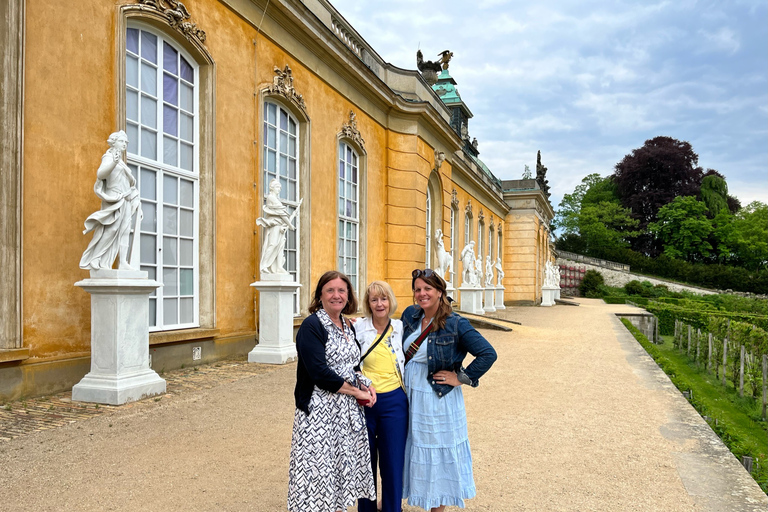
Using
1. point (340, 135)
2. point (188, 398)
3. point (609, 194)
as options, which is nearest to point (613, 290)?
point (609, 194)

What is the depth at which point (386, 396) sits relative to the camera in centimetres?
296

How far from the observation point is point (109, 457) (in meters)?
4.30

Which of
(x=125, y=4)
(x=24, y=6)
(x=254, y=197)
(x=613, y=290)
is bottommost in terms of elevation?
(x=613, y=290)

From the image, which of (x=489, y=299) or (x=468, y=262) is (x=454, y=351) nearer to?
(x=468, y=262)

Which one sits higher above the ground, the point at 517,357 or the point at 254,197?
the point at 254,197

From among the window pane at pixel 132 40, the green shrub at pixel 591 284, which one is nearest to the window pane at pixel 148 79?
the window pane at pixel 132 40

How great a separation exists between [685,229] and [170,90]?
5855 cm

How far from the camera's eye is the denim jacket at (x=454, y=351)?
2867mm

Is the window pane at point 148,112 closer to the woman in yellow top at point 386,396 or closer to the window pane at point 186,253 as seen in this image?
the window pane at point 186,253

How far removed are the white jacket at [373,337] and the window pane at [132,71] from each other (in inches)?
249

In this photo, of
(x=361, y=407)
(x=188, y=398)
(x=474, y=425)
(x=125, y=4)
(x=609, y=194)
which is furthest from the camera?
(x=609, y=194)

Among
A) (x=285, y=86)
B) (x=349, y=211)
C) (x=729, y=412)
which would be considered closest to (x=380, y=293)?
(x=729, y=412)

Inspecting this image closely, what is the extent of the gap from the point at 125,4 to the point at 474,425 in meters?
6.96

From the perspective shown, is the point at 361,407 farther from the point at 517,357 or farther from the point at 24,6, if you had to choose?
the point at 517,357
